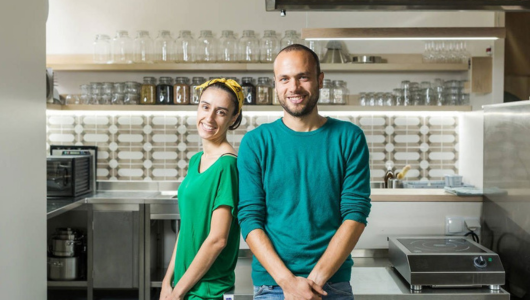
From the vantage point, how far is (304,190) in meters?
1.62

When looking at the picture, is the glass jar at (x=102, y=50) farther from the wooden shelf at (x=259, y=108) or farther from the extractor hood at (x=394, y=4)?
the extractor hood at (x=394, y=4)

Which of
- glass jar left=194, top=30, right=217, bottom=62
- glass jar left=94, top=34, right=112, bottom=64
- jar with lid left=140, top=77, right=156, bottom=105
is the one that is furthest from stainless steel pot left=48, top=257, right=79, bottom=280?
glass jar left=194, top=30, right=217, bottom=62

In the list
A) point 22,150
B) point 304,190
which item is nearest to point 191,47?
point 22,150

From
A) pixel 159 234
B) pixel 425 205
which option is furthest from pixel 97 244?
pixel 425 205

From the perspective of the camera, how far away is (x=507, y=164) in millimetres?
2947

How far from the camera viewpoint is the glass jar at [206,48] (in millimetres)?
4555

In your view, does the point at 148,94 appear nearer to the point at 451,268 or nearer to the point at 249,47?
the point at 249,47

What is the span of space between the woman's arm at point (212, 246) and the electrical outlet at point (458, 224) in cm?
195

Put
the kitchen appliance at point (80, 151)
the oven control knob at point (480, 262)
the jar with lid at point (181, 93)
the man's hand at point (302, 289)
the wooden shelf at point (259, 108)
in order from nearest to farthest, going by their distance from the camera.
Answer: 1. the man's hand at point (302, 289)
2. the oven control knob at point (480, 262)
3. the wooden shelf at point (259, 108)
4. the jar with lid at point (181, 93)
5. the kitchen appliance at point (80, 151)

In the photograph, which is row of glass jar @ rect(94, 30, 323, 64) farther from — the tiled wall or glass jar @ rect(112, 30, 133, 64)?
the tiled wall

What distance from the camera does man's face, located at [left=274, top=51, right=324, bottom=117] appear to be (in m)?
1.63

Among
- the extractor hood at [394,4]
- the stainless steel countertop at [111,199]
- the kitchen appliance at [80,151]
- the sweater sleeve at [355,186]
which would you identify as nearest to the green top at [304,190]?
the sweater sleeve at [355,186]

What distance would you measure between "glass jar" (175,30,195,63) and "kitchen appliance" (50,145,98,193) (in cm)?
107

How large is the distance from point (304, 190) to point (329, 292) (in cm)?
31
